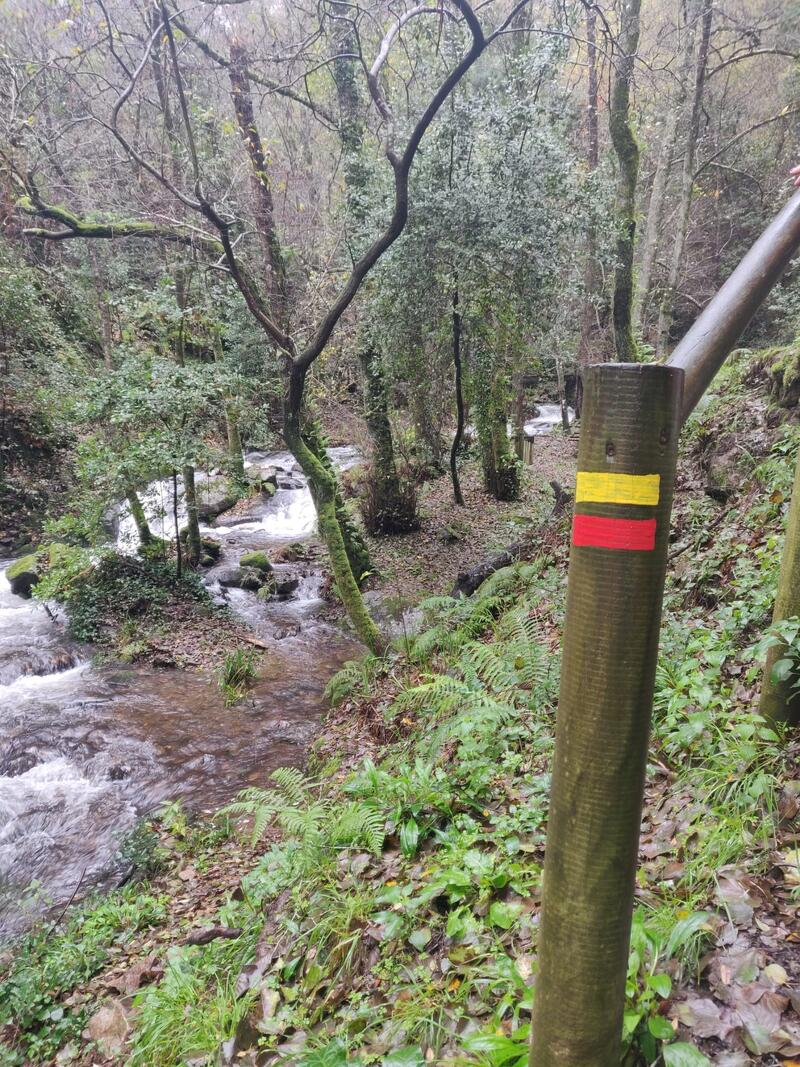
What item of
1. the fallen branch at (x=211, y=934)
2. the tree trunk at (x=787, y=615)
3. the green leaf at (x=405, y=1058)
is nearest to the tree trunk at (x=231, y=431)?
the fallen branch at (x=211, y=934)

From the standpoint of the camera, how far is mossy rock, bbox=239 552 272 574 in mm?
11617

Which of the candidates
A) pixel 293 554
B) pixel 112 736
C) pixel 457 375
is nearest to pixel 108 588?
pixel 293 554

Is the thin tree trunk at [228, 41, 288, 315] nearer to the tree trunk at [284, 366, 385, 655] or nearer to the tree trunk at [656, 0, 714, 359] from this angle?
the tree trunk at [284, 366, 385, 655]

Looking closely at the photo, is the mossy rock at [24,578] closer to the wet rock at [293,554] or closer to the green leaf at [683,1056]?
the wet rock at [293,554]

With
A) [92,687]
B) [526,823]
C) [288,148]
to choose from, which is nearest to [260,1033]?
[526,823]

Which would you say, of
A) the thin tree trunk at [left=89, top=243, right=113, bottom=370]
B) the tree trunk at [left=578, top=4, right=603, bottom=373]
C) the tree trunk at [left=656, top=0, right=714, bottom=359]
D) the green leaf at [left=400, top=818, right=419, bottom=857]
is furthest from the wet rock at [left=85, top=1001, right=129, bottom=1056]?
the tree trunk at [left=656, top=0, right=714, bottom=359]

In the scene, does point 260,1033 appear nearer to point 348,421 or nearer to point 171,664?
point 171,664

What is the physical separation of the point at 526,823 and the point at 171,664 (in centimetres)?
696

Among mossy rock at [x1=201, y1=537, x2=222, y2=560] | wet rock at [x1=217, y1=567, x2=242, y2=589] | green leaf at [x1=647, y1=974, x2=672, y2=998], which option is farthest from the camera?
mossy rock at [x1=201, y1=537, x2=222, y2=560]

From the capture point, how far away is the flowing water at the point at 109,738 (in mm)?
4863

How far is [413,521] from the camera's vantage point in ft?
40.6

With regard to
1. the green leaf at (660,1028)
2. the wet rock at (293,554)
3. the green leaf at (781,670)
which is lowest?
the wet rock at (293,554)

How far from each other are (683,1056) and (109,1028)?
309 centimetres

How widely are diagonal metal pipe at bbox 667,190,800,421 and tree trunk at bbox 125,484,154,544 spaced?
31.1 feet
